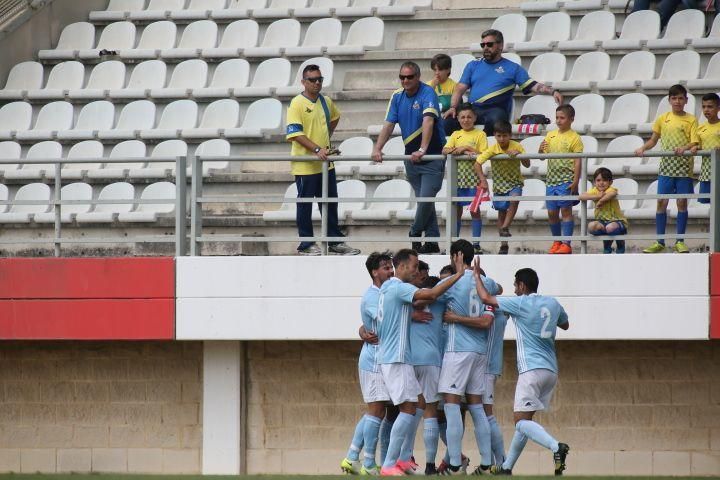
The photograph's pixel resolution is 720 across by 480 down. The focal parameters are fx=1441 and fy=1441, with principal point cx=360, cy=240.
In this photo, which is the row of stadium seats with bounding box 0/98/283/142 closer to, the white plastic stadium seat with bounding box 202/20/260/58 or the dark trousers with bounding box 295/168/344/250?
the white plastic stadium seat with bounding box 202/20/260/58

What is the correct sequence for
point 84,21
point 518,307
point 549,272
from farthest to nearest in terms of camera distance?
point 84,21, point 549,272, point 518,307

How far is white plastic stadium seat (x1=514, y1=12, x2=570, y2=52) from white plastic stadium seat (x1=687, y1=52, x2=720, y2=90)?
170 cm

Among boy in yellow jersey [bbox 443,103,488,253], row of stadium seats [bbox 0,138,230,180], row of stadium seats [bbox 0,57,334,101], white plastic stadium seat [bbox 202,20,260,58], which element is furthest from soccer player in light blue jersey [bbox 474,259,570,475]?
white plastic stadium seat [bbox 202,20,260,58]

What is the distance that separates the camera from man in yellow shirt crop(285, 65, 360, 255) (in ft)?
39.0

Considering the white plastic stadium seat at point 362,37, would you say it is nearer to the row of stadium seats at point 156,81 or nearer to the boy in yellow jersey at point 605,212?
the row of stadium seats at point 156,81

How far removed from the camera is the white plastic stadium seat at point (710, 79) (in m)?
13.6

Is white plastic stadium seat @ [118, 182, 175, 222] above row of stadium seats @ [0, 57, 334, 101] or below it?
below

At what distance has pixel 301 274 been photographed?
11844 mm

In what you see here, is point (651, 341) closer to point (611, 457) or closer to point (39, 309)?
point (611, 457)

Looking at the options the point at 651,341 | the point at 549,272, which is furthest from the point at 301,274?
the point at 651,341

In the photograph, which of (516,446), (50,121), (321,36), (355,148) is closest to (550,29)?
(321,36)

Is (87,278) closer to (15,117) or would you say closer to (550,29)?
(15,117)

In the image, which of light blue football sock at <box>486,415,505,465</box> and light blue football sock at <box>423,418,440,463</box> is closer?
light blue football sock at <box>423,418,440,463</box>

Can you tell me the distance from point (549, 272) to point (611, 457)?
1882 millimetres
